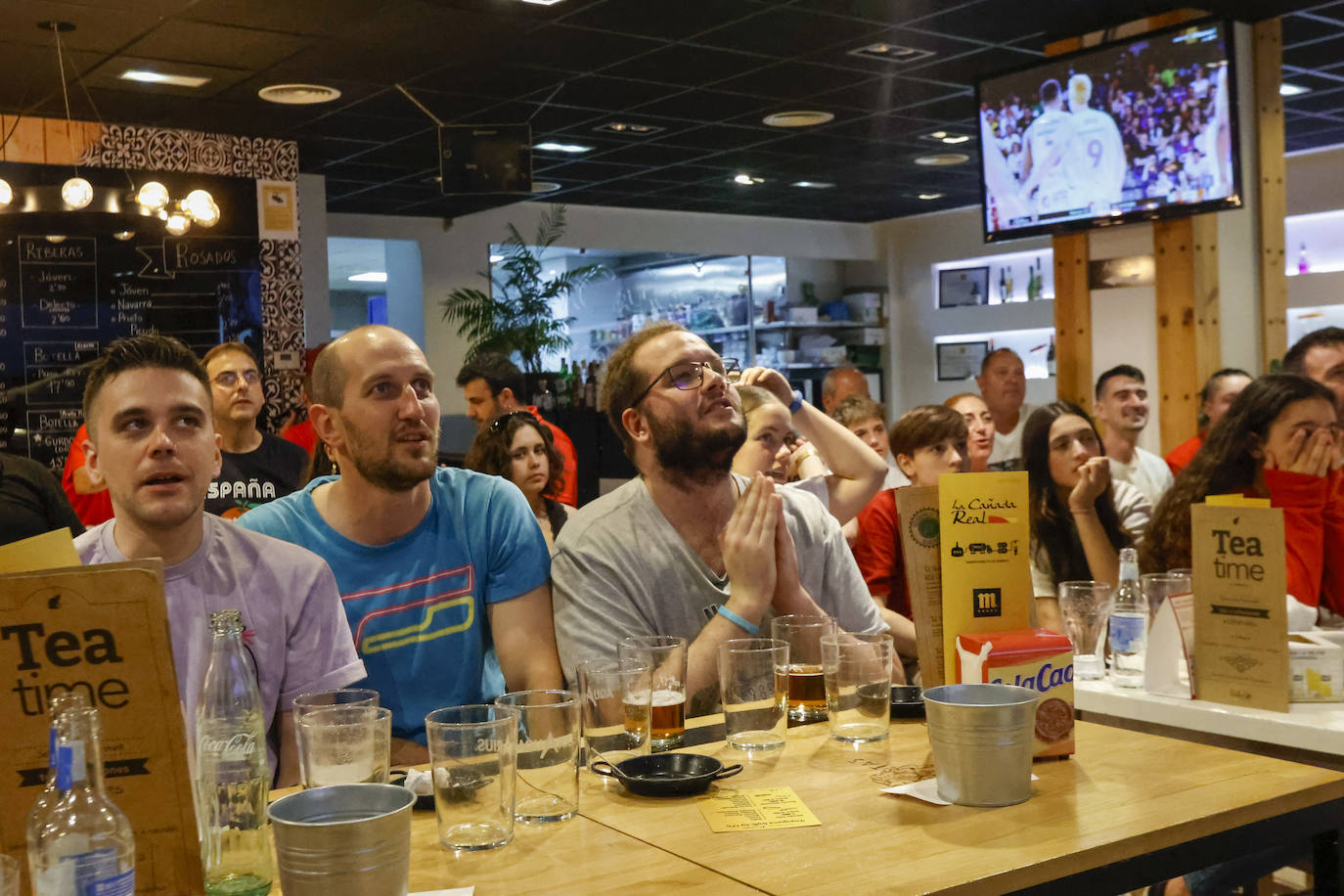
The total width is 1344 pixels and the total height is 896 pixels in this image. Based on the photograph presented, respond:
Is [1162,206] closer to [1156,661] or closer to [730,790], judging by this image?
[1156,661]

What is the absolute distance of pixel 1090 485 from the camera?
3.60 metres

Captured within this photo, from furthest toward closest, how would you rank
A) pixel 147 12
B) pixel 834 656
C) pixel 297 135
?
1. pixel 297 135
2. pixel 147 12
3. pixel 834 656

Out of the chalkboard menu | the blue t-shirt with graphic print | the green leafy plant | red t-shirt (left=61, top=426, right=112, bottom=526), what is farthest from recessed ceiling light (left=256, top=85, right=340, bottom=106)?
the blue t-shirt with graphic print

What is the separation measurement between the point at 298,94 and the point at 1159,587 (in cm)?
516

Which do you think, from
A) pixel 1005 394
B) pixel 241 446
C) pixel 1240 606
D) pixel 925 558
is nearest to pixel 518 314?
pixel 1005 394

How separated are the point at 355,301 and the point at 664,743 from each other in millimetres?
14782

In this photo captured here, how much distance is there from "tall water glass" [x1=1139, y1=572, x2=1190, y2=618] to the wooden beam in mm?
3156

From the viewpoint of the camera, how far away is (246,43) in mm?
5352

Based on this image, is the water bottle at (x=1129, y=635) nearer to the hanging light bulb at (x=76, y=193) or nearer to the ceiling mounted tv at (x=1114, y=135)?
the ceiling mounted tv at (x=1114, y=135)

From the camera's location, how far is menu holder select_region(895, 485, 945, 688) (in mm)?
1742

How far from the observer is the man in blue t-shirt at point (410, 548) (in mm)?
2311

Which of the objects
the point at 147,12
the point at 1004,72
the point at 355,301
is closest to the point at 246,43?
the point at 147,12

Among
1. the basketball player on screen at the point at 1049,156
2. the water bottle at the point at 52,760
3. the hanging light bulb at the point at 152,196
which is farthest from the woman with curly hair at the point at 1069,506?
the hanging light bulb at the point at 152,196

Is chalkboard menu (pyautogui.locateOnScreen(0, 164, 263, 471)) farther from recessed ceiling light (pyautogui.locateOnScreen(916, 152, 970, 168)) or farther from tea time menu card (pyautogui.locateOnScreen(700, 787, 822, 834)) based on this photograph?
tea time menu card (pyautogui.locateOnScreen(700, 787, 822, 834))
